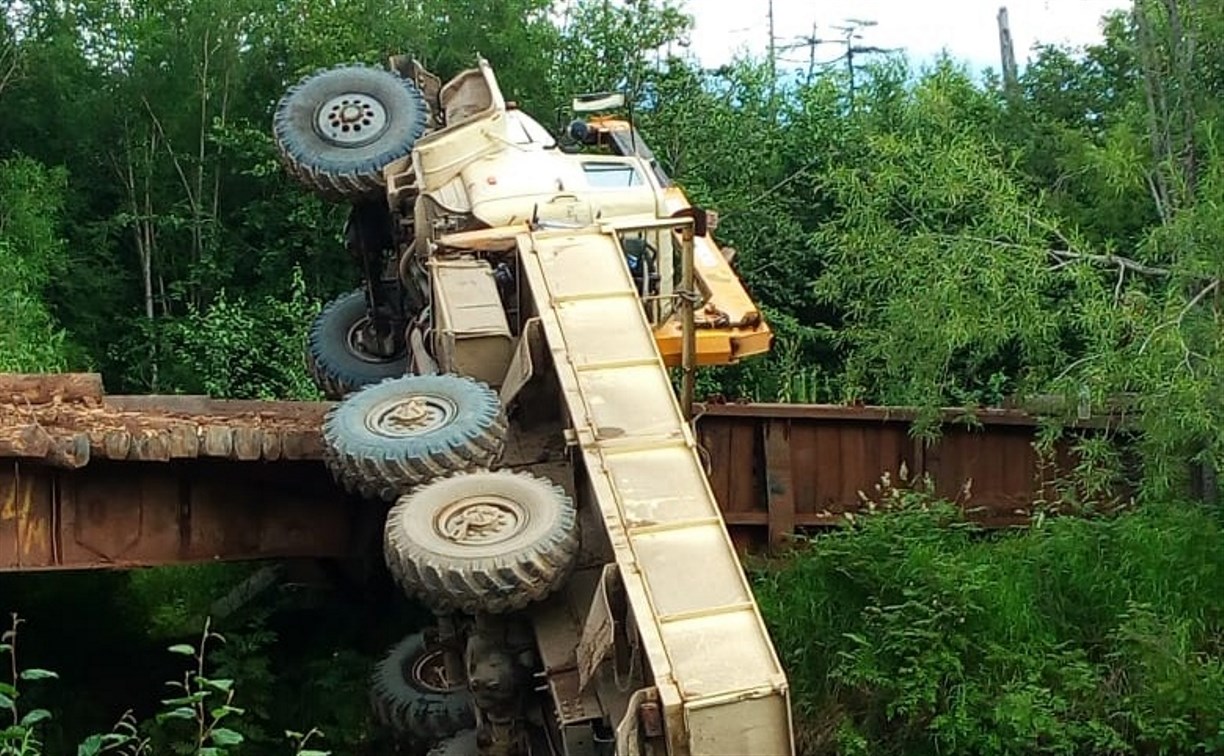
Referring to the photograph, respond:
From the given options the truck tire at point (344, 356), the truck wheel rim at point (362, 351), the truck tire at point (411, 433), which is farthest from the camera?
the truck wheel rim at point (362, 351)

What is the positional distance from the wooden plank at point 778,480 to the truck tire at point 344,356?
8.61 feet

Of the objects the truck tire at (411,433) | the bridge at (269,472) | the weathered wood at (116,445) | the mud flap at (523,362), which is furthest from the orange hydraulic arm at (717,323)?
the weathered wood at (116,445)

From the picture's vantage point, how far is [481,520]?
26.3ft

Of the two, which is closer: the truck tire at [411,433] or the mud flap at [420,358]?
the truck tire at [411,433]

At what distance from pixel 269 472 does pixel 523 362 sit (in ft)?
7.69

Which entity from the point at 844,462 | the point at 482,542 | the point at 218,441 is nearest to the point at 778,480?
the point at 844,462

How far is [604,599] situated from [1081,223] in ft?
19.9

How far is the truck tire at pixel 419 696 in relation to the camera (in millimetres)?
10164

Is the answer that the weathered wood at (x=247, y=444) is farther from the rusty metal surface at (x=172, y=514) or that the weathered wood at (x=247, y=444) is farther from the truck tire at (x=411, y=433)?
the truck tire at (x=411, y=433)

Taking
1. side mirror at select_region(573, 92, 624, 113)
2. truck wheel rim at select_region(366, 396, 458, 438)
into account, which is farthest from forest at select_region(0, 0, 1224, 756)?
truck wheel rim at select_region(366, 396, 458, 438)

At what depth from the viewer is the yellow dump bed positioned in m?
6.80

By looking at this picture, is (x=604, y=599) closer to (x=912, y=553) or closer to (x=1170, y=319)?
(x=912, y=553)

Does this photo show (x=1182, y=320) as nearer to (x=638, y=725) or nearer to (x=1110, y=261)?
(x=1110, y=261)

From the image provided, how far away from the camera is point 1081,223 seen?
477 inches
